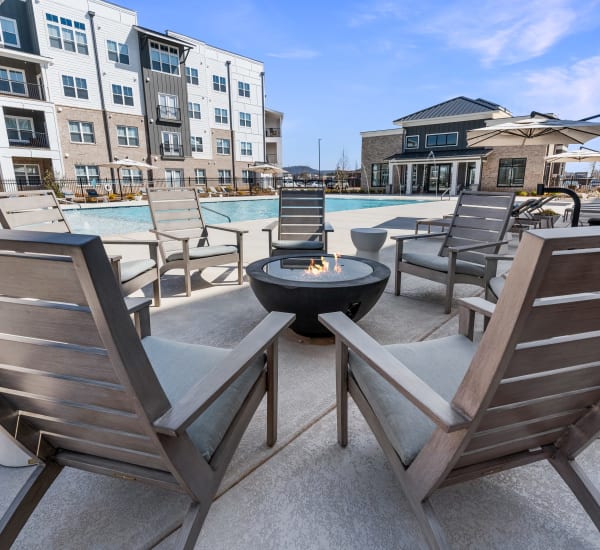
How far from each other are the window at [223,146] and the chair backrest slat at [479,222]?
25.2m

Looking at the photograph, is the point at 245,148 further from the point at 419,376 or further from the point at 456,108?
the point at 419,376

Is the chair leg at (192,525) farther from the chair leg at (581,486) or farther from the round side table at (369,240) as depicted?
the round side table at (369,240)

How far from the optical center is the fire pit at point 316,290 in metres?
2.44

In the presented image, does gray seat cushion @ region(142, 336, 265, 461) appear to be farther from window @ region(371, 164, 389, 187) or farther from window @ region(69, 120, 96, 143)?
window @ region(371, 164, 389, 187)

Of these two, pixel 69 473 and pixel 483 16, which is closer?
pixel 69 473

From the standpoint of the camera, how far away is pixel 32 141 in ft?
61.3

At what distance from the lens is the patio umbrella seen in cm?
589

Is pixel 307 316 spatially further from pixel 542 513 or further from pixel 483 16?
pixel 483 16

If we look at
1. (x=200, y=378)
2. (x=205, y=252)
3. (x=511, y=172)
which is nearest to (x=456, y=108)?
(x=511, y=172)

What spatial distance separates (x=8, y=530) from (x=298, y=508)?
97cm

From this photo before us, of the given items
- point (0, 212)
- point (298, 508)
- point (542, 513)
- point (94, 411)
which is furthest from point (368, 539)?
point (0, 212)

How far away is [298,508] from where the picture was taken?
1408mm

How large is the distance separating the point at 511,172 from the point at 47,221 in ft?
89.6

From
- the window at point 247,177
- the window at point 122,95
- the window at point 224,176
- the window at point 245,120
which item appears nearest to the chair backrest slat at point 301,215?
the window at point 122,95
